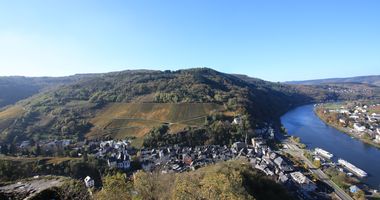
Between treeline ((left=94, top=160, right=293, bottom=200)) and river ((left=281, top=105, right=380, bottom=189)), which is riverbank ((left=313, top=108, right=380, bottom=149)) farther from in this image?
treeline ((left=94, top=160, right=293, bottom=200))

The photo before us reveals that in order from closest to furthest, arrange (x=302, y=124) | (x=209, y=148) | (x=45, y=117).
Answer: (x=209, y=148)
(x=45, y=117)
(x=302, y=124)

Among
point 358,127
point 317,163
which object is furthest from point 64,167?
point 358,127

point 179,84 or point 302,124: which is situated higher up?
point 179,84

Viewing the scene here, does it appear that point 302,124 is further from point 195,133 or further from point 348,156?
point 195,133

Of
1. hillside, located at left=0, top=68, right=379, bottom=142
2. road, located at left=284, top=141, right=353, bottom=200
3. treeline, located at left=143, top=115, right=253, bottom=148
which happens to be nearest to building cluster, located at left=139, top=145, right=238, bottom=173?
treeline, located at left=143, top=115, right=253, bottom=148

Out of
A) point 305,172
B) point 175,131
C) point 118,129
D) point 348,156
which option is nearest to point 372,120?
point 348,156

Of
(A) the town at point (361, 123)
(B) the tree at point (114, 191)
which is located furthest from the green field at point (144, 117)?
(B) the tree at point (114, 191)
